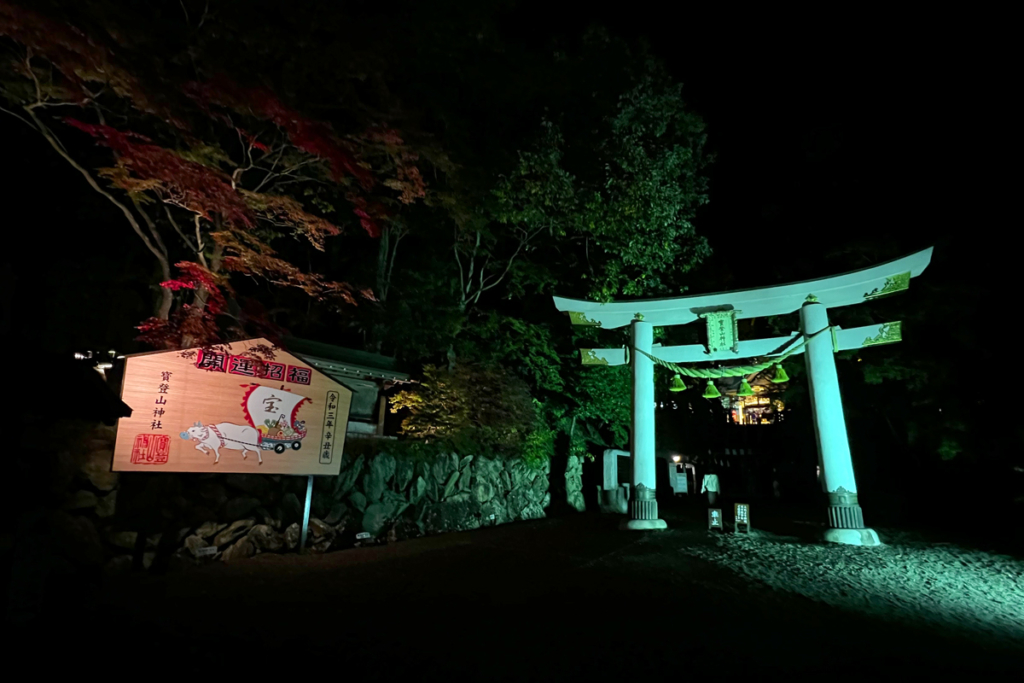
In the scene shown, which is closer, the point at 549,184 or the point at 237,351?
the point at 237,351

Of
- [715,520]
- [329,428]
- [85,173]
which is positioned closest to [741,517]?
[715,520]

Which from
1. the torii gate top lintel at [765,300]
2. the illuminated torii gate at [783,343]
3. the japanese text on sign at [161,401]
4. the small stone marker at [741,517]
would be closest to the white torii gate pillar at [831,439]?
the illuminated torii gate at [783,343]

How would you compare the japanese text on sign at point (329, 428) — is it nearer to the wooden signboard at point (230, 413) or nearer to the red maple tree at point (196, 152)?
the wooden signboard at point (230, 413)

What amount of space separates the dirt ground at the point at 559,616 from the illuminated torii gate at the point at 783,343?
2.11m

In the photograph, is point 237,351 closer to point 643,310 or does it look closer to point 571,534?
point 571,534

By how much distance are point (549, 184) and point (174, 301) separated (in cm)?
809

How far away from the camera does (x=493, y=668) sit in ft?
A: 14.3

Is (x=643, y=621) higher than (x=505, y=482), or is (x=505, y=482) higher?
(x=505, y=482)

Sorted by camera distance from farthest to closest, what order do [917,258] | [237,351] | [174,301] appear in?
[917,258], [174,301], [237,351]

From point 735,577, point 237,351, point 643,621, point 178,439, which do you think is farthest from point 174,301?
point 735,577

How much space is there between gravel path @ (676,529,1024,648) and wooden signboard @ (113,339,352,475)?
6683 millimetres

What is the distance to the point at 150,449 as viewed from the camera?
7.38 metres

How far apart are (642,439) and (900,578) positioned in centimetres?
563

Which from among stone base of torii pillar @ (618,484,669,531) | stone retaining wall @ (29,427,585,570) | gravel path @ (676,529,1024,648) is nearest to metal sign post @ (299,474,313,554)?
stone retaining wall @ (29,427,585,570)
